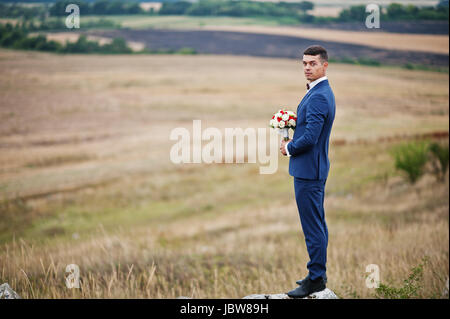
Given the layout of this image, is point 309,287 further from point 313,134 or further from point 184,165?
point 184,165

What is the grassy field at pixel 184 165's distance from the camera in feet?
39.1

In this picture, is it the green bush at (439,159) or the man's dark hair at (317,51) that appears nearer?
the man's dark hair at (317,51)

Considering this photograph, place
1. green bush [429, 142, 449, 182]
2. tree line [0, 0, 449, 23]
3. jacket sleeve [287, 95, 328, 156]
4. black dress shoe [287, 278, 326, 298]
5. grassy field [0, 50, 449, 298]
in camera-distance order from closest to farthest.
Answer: jacket sleeve [287, 95, 328, 156] < black dress shoe [287, 278, 326, 298] < grassy field [0, 50, 449, 298] < tree line [0, 0, 449, 23] < green bush [429, 142, 449, 182]

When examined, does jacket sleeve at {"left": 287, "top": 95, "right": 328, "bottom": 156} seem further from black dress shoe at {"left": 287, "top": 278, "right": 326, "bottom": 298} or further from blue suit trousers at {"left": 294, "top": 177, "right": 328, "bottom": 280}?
black dress shoe at {"left": 287, "top": 278, "right": 326, "bottom": 298}

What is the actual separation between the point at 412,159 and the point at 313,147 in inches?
467

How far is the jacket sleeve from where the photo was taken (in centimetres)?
275

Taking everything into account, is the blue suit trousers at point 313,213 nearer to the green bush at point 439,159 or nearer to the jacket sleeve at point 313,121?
the jacket sleeve at point 313,121

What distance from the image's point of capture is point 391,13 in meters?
12.2

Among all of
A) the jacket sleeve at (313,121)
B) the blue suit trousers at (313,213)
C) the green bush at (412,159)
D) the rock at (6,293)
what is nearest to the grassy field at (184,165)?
the green bush at (412,159)

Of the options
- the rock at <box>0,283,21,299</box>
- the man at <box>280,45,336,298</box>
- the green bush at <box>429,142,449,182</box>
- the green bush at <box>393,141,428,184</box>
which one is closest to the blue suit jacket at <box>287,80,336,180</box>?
the man at <box>280,45,336,298</box>

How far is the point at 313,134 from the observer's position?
2.75m

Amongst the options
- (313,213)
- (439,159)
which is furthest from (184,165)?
(313,213)

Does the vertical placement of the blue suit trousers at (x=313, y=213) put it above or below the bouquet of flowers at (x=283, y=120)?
below

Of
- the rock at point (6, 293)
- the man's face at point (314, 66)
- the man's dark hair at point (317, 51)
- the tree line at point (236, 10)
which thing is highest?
the tree line at point (236, 10)
